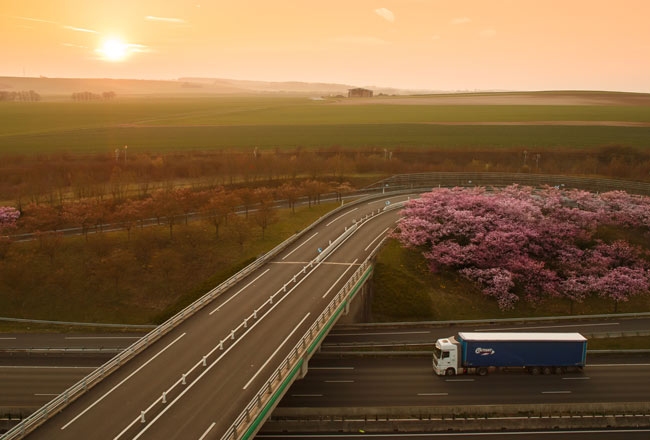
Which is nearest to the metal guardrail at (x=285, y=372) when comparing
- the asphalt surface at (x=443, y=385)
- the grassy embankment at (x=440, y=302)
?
the asphalt surface at (x=443, y=385)

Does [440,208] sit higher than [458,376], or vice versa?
[440,208]

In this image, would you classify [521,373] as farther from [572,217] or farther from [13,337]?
[13,337]

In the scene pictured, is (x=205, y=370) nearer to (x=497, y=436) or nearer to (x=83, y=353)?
(x=83, y=353)

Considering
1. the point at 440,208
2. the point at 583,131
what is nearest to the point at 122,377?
the point at 440,208

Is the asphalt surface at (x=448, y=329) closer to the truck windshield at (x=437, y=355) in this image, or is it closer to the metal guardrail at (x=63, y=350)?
the truck windshield at (x=437, y=355)

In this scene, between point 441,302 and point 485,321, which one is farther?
point 441,302

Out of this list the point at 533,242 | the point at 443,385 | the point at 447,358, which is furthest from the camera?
the point at 533,242

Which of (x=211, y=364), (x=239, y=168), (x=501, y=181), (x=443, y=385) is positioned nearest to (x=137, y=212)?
(x=239, y=168)
